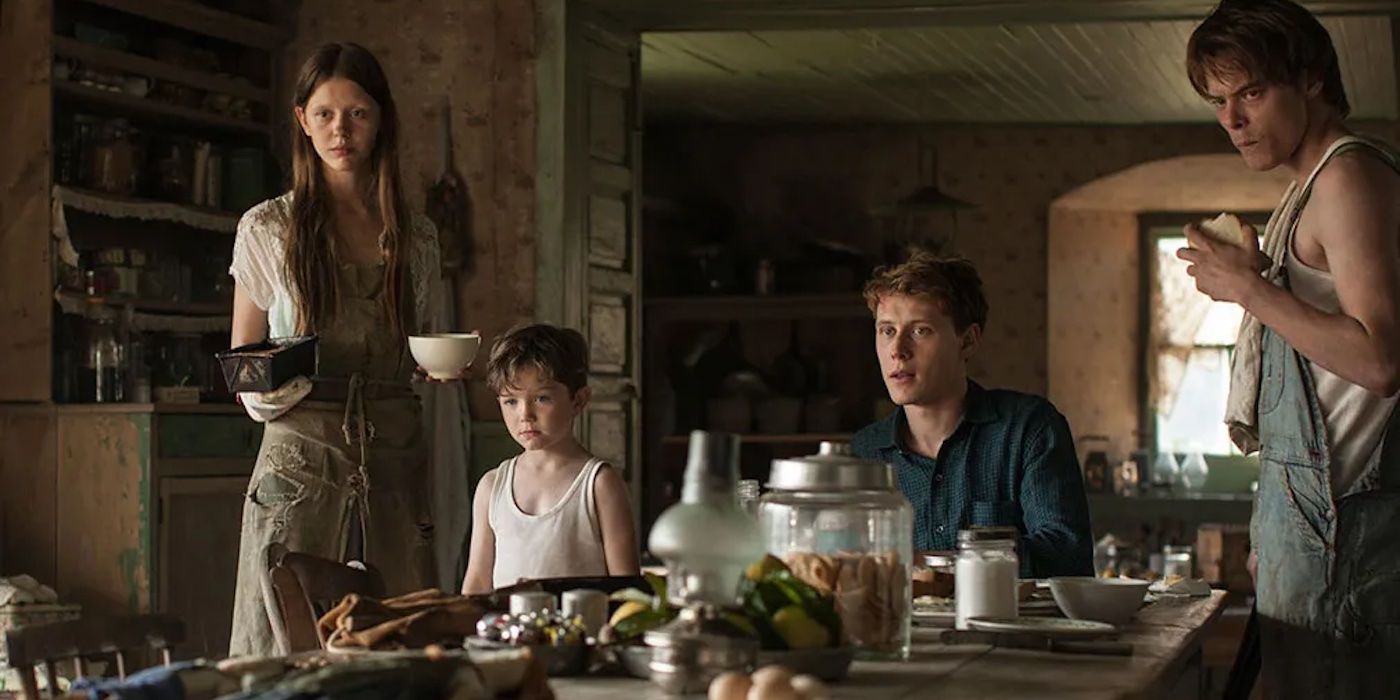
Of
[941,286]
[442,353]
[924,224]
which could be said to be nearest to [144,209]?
[442,353]

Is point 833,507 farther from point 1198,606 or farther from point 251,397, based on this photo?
point 251,397

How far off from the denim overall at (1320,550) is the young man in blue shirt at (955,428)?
706mm

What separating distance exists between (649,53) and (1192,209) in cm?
423

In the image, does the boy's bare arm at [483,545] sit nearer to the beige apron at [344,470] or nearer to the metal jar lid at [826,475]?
the beige apron at [344,470]

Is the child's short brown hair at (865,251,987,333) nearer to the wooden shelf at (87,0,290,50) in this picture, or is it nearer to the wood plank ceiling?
the wooden shelf at (87,0,290,50)

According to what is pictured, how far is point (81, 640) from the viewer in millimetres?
2357

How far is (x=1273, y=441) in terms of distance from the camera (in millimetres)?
2799

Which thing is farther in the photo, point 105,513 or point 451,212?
point 451,212

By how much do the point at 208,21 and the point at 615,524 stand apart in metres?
4.01

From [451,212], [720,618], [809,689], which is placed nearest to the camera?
[809,689]

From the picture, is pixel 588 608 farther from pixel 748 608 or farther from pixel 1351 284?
pixel 1351 284

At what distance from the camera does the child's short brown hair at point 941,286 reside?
11.7 feet

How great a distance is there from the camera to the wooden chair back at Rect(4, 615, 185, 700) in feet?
7.33

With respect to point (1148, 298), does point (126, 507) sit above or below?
below
